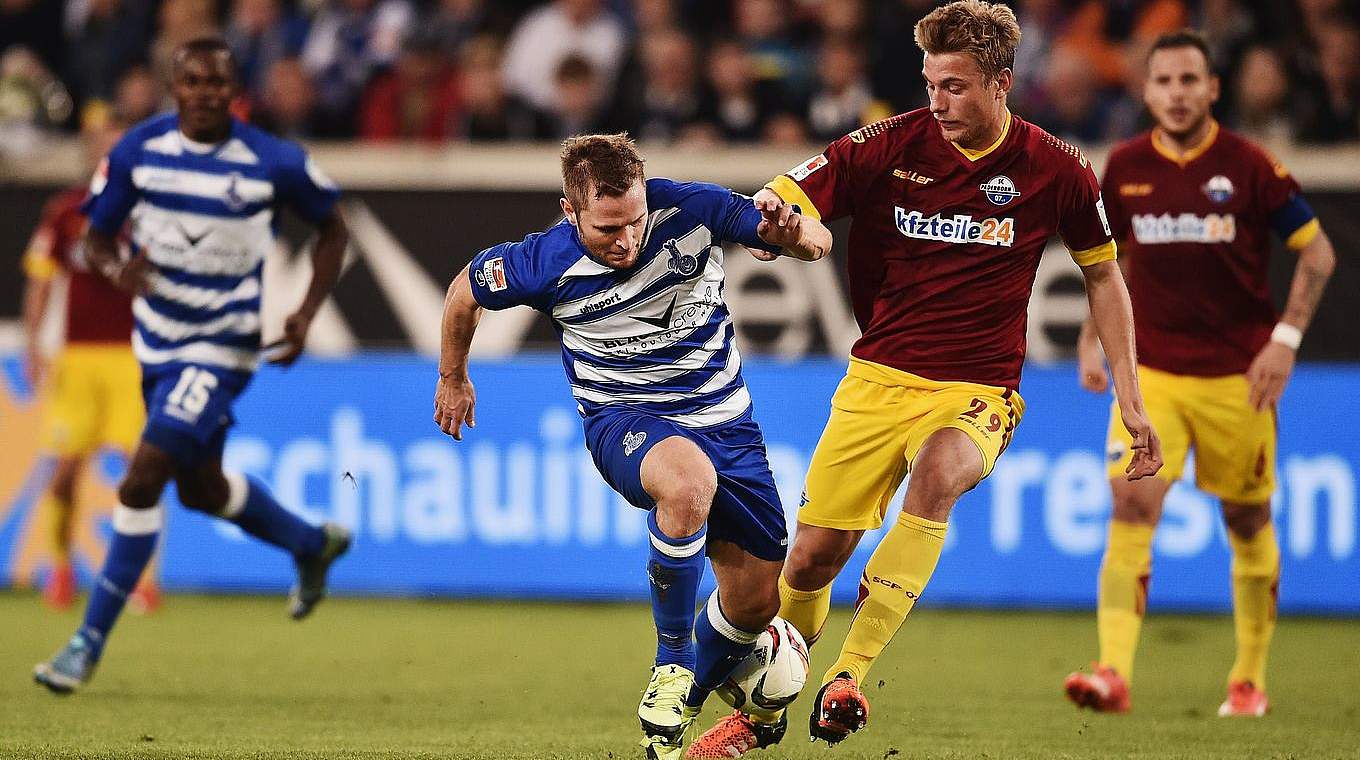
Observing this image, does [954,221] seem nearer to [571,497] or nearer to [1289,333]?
[1289,333]

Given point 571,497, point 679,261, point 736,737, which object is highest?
point 679,261

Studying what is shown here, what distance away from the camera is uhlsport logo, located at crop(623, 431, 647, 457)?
5.59 metres

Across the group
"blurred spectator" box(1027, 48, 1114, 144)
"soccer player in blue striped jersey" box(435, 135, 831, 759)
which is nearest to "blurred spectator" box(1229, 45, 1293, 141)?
"blurred spectator" box(1027, 48, 1114, 144)

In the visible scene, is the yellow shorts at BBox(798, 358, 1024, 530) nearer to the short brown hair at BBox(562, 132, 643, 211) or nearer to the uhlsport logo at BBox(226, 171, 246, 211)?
the short brown hair at BBox(562, 132, 643, 211)

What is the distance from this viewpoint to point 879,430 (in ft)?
19.8

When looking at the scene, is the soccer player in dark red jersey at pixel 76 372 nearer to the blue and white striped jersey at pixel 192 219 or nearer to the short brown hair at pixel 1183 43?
the blue and white striped jersey at pixel 192 219

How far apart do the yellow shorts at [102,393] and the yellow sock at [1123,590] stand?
19.1 feet

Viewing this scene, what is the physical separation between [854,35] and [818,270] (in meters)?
1.83

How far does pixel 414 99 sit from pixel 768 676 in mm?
7822

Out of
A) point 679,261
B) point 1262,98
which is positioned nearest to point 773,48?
point 1262,98

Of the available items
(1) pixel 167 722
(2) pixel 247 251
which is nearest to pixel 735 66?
(2) pixel 247 251

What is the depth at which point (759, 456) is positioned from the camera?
5898mm

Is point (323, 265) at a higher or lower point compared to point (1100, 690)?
higher

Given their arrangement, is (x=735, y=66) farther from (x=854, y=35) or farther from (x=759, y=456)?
(x=759, y=456)
